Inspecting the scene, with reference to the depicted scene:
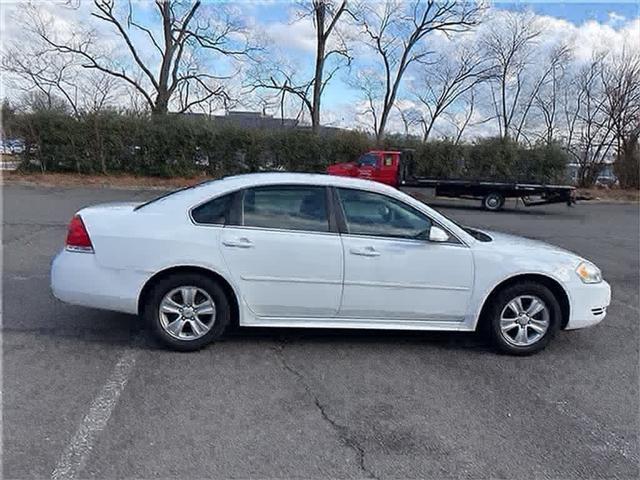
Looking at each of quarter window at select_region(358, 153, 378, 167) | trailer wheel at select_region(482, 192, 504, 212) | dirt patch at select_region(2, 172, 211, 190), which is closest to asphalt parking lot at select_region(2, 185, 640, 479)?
trailer wheel at select_region(482, 192, 504, 212)

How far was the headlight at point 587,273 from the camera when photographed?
3928mm

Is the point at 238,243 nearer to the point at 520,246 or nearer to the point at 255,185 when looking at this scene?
the point at 255,185

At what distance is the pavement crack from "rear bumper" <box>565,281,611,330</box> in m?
2.34

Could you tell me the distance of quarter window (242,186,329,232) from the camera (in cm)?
375

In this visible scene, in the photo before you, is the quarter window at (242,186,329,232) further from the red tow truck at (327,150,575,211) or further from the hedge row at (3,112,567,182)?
the hedge row at (3,112,567,182)

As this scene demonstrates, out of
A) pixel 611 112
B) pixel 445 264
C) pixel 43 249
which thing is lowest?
pixel 43 249

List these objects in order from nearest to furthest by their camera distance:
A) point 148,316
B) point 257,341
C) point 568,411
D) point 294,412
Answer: point 294,412 < point 568,411 < point 148,316 < point 257,341

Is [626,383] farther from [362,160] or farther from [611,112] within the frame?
[611,112]

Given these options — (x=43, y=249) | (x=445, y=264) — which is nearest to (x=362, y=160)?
(x=43, y=249)

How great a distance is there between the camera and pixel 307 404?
3049 millimetres

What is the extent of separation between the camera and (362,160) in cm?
1822

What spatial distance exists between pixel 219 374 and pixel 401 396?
133cm

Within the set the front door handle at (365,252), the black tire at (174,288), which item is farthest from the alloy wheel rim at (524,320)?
the black tire at (174,288)

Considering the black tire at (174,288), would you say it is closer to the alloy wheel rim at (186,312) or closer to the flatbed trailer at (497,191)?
the alloy wheel rim at (186,312)
